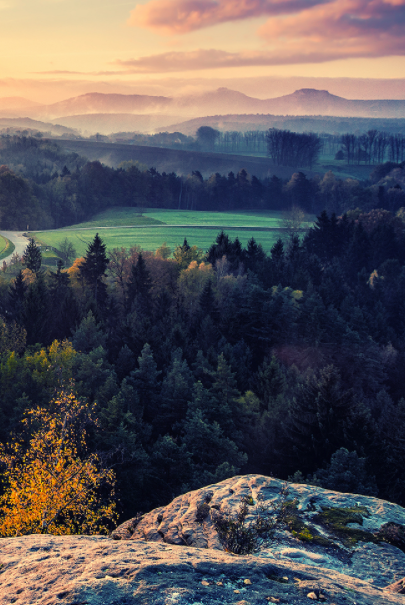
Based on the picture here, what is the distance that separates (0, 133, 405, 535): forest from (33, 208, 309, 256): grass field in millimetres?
20740

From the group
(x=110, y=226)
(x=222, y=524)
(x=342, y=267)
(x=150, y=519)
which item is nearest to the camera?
(x=222, y=524)

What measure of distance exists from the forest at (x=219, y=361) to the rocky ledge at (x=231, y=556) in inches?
267

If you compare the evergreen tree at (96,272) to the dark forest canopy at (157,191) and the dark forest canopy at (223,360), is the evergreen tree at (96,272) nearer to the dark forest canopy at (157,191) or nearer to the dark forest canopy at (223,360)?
the dark forest canopy at (223,360)

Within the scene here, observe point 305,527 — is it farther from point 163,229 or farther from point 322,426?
point 163,229

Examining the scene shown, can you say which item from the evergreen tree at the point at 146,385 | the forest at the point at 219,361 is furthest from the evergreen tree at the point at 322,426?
Answer: the evergreen tree at the point at 146,385

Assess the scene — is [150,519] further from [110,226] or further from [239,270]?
[110,226]

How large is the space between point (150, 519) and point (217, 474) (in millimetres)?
14749

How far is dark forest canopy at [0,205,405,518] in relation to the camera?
33406 mm

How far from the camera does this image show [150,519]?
Answer: 15.3 m

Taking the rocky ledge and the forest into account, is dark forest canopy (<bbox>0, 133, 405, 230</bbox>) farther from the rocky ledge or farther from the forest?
the rocky ledge

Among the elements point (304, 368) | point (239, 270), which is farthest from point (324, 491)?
point (239, 270)

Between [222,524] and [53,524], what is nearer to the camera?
[222,524]

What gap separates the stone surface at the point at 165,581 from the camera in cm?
768

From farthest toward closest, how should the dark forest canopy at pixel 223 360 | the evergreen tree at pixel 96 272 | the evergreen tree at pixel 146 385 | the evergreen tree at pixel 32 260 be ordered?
the evergreen tree at pixel 32 260, the evergreen tree at pixel 96 272, the evergreen tree at pixel 146 385, the dark forest canopy at pixel 223 360
